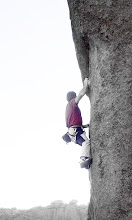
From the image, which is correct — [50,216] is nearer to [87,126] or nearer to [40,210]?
[40,210]

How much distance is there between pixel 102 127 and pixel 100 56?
1.57m

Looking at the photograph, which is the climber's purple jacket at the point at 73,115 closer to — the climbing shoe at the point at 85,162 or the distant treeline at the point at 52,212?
the climbing shoe at the point at 85,162

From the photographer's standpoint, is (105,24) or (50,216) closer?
(105,24)

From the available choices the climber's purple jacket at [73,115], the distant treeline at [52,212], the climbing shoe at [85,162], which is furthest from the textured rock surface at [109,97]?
the distant treeline at [52,212]

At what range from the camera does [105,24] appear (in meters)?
5.86

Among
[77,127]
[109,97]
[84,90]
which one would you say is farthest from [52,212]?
[109,97]

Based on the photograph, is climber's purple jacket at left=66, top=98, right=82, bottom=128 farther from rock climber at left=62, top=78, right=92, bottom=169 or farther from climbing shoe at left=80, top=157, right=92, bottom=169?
climbing shoe at left=80, top=157, right=92, bottom=169

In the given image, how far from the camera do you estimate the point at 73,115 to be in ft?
22.2

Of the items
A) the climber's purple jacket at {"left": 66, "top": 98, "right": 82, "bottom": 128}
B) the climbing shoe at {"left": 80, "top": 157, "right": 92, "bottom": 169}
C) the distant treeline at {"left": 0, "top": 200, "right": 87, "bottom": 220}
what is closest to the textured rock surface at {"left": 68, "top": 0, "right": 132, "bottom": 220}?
the climbing shoe at {"left": 80, "top": 157, "right": 92, "bottom": 169}

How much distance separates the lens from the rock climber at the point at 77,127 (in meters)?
6.05

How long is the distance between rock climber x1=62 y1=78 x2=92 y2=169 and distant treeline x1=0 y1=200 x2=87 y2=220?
9.78 metres

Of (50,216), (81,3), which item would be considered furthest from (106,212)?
(50,216)

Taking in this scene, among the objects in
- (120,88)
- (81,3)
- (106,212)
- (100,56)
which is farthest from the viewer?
(81,3)

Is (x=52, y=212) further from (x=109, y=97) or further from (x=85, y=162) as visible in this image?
(x=109, y=97)
